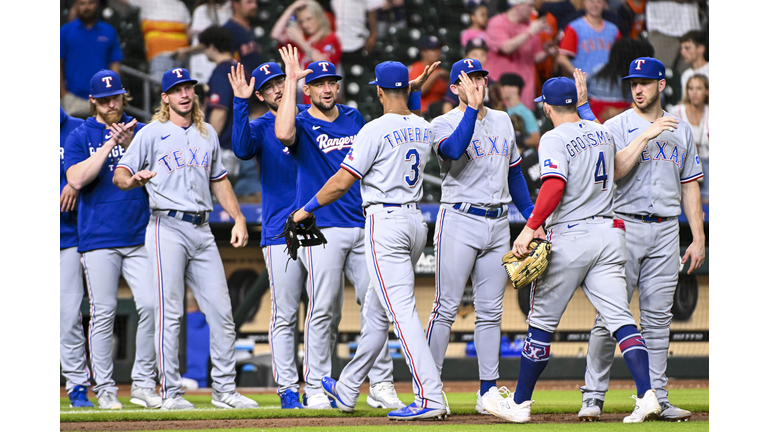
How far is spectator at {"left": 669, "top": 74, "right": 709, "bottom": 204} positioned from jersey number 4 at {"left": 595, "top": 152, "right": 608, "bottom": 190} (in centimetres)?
508

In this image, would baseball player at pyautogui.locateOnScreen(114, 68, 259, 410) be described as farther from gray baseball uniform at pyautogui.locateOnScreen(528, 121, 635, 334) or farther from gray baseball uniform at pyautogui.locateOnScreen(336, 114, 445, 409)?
gray baseball uniform at pyautogui.locateOnScreen(528, 121, 635, 334)

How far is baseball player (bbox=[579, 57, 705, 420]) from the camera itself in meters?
4.06

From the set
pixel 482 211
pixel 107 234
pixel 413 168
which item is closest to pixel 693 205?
pixel 482 211

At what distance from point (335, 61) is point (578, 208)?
5604 mm

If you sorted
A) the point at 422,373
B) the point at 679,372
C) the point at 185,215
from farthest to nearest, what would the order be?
the point at 679,372 → the point at 185,215 → the point at 422,373

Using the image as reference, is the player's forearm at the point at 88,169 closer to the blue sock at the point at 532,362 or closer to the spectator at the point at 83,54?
Result: the blue sock at the point at 532,362

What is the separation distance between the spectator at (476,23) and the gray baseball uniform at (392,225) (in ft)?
17.9

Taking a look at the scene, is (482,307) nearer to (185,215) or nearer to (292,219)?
(292,219)

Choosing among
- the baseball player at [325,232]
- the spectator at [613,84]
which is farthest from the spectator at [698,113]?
the baseball player at [325,232]

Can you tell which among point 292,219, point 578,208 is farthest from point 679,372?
point 292,219

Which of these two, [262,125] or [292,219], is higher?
[262,125]

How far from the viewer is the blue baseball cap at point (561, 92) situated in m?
3.77

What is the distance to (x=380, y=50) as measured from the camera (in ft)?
29.7

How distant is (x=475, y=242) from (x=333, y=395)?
1095 millimetres
